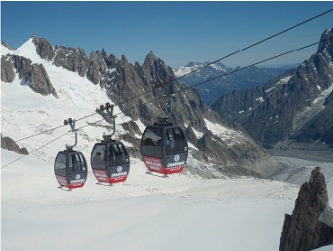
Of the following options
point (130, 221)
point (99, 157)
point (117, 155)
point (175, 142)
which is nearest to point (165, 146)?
point (175, 142)

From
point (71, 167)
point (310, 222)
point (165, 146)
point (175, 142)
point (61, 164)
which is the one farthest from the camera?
point (61, 164)

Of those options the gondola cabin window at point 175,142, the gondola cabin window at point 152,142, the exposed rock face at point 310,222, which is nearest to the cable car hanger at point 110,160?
the gondola cabin window at point 152,142

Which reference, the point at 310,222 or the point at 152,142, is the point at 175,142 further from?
the point at 310,222

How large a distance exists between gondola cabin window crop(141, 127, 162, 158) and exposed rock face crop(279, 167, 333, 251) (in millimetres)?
7751

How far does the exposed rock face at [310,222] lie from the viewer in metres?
21.5

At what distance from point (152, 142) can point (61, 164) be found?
10.3 m

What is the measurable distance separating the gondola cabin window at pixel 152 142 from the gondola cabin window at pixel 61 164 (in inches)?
325

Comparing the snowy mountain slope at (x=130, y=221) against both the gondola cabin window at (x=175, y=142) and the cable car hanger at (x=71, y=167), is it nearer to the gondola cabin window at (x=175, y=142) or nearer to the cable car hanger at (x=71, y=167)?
the cable car hanger at (x=71, y=167)

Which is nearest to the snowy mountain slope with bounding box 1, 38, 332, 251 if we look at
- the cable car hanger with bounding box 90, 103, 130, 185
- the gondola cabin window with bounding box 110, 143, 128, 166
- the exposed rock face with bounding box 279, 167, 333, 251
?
the cable car hanger with bounding box 90, 103, 130, 185

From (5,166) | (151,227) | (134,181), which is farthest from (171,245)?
(134,181)

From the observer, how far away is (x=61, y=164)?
3162 centimetres

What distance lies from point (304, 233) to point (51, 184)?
8051 cm

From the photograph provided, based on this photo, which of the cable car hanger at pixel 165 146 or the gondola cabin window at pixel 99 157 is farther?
the gondola cabin window at pixel 99 157

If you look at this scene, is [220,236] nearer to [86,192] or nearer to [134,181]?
[86,192]
